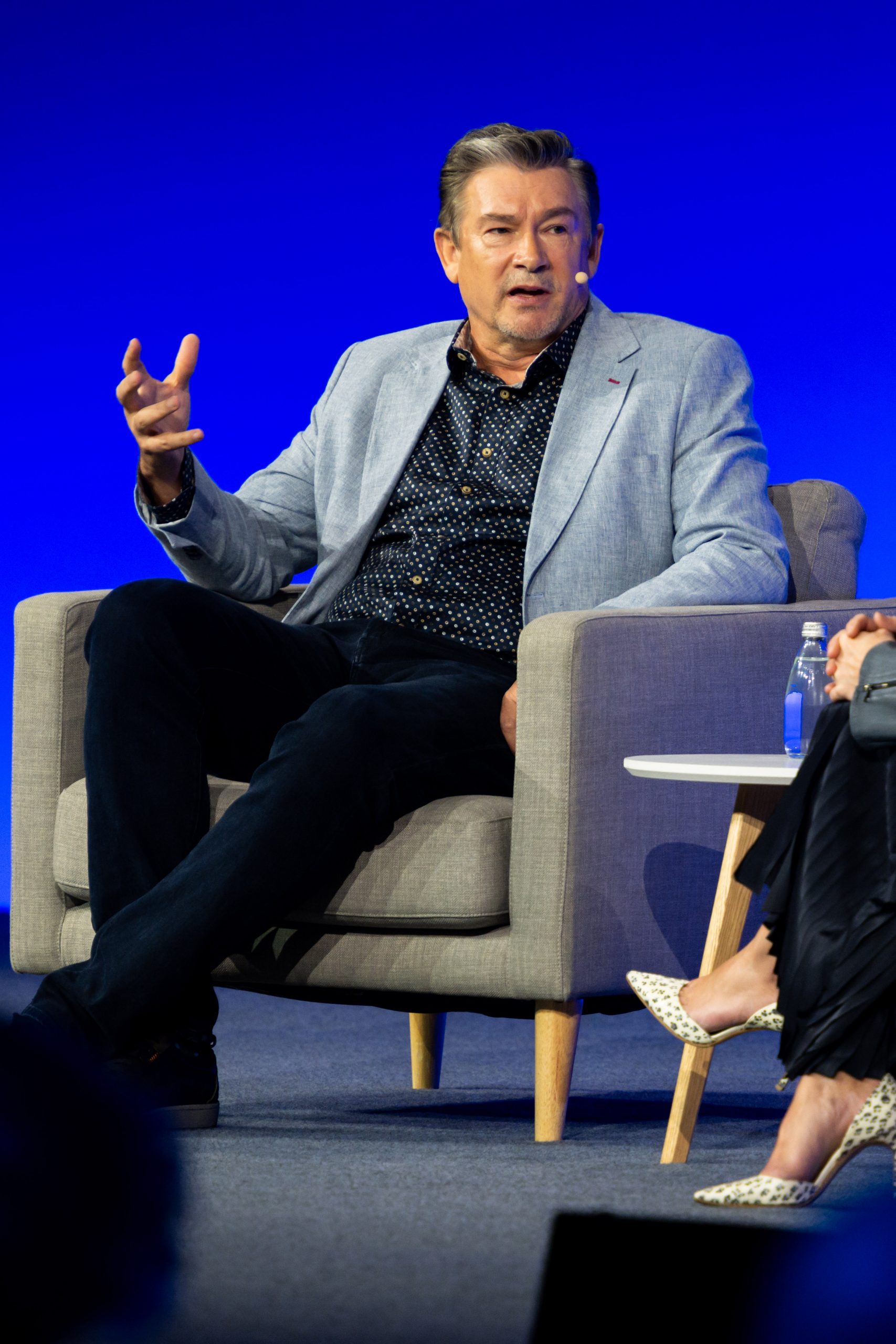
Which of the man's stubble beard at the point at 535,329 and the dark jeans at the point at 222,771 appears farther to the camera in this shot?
the man's stubble beard at the point at 535,329

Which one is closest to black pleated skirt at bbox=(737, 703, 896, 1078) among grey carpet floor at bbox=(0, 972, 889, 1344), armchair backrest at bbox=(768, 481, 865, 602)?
grey carpet floor at bbox=(0, 972, 889, 1344)

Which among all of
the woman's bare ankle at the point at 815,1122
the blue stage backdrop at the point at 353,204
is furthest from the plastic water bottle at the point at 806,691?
the blue stage backdrop at the point at 353,204

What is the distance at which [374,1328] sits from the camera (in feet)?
3.33

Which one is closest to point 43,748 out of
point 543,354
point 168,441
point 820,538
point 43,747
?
point 43,747

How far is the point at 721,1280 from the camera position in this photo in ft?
3.74

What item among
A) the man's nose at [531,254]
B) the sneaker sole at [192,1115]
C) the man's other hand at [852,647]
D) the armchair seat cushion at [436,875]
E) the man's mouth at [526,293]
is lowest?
the sneaker sole at [192,1115]

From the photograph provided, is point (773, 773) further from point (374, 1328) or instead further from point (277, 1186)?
point (374, 1328)

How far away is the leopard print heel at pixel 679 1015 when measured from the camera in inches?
64.3

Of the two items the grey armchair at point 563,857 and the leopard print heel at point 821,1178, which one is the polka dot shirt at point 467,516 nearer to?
the grey armchair at point 563,857

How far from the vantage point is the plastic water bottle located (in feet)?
6.73

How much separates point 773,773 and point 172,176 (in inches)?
153

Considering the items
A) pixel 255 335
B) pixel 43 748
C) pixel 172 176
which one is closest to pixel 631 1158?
pixel 43 748

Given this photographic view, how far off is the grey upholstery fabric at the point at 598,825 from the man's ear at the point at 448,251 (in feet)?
2.69

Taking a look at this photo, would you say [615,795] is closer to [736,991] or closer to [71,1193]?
[736,991]
